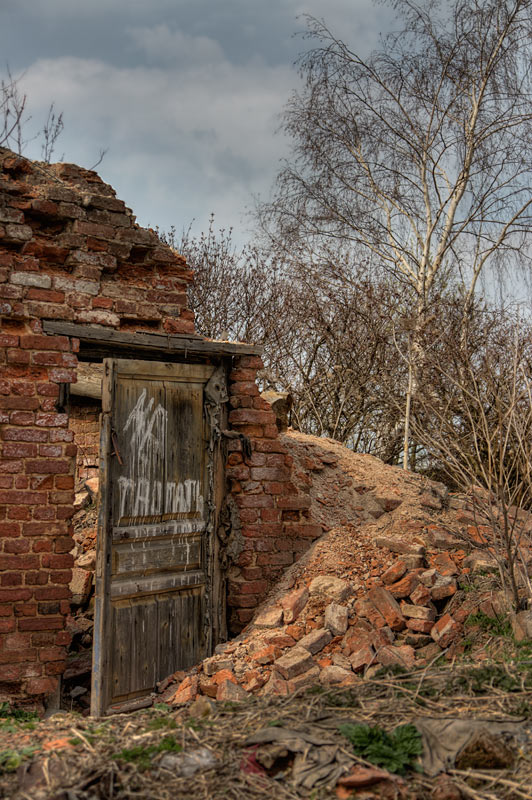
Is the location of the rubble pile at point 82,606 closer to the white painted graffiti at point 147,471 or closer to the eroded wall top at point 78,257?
the white painted graffiti at point 147,471

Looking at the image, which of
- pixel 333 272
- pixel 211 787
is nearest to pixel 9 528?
pixel 211 787

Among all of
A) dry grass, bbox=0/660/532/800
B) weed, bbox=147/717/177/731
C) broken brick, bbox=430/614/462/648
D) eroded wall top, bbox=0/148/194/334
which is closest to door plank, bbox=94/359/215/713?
eroded wall top, bbox=0/148/194/334

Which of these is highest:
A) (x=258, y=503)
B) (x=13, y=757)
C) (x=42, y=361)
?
(x=42, y=361)

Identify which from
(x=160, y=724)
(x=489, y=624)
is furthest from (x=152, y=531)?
(x=489, y=624)

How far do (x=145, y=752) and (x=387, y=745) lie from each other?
102 centimetres

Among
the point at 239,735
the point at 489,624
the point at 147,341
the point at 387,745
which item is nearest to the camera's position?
the point at 387,745

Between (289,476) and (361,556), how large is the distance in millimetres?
890

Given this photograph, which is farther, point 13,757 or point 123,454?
point 123,454

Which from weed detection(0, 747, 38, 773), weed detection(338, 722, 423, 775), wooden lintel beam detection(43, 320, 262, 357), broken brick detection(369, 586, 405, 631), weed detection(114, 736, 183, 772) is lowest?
weed detection(0, 747, 38, 773)

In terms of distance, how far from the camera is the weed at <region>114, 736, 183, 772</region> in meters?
2.80

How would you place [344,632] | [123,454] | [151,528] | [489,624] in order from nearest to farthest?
[489,624] → [344,632] → [123,454] → [151,528]

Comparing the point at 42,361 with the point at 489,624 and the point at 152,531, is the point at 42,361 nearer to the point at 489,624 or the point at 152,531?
the point at 152,531

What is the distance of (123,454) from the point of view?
489 cm

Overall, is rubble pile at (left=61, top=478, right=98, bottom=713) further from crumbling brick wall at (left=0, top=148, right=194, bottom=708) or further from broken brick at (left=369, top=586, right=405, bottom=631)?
broken brick at (left=369, top=586, right=405, bottom=631)
